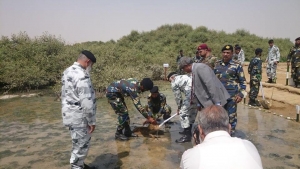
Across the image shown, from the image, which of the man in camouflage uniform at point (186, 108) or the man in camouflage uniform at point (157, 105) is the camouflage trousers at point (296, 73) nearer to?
the man in camouflage uniform at point (157, 105)

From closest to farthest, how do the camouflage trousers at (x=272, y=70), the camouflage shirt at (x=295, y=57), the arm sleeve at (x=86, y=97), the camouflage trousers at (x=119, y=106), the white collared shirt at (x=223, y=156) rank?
the white collared shirt at (x=223, y=156)
the arm sleeve at (x=86, y=97)
the camouflage trousers at (x=119, y=106)
the camouflage shirt at (x=295, y=57)
the camouflage trousers at (x=272, y=70)

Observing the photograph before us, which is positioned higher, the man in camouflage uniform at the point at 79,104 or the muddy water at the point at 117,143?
the man in camouflage uniform at the point at 79,104

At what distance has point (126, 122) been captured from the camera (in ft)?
17.3

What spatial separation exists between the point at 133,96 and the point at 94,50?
43.9 feet

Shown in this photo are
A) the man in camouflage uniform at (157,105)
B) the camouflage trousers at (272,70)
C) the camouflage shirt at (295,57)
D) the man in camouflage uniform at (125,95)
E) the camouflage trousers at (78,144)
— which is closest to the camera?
the camouflage trousers at (78,144)

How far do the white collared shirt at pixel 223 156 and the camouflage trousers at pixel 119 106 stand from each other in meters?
3.52

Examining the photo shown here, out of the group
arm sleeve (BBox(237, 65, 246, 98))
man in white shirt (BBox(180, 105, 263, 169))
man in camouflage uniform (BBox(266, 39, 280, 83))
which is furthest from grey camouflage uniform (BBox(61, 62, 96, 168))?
man in camouflage uniform (BBox(266, 39, 280, 83))

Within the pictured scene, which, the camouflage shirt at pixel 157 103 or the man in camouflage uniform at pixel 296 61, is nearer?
the camouflage shirt at pixel 157 103

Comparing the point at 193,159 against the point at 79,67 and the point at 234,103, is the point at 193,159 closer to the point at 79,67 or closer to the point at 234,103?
the point at 79,67

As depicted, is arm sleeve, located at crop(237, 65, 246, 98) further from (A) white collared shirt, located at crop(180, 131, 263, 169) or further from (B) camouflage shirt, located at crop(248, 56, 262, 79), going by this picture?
(B) camouflage shirt, located at crop(248, 56, 262, 79)

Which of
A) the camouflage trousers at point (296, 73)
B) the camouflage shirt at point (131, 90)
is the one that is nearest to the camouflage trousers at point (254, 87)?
the camouflage trousers at point (296, 73)

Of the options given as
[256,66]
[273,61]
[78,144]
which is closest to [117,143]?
[78,144]

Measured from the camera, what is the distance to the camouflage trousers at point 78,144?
3.42 meters

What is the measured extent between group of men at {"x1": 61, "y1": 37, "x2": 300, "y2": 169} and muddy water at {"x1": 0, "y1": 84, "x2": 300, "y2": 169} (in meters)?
0.46
